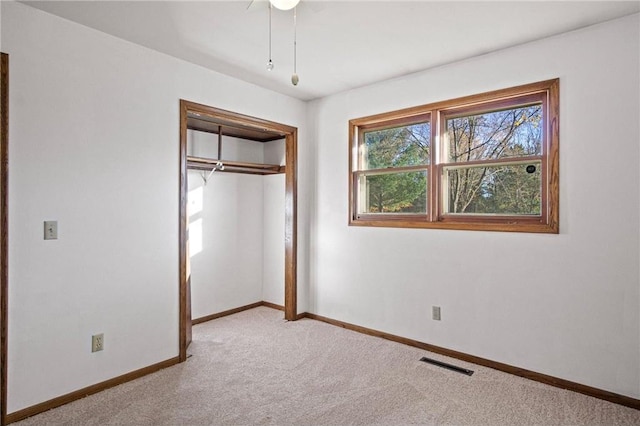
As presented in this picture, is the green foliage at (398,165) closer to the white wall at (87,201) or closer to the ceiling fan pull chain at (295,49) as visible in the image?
the ceiling fan pull chain at (295,49)

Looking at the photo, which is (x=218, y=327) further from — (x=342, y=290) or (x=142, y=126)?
(x=142, y=126)

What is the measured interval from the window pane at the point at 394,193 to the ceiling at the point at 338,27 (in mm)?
1005

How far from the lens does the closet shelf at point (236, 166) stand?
12.9 feet

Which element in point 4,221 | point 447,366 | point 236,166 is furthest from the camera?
point 236,166

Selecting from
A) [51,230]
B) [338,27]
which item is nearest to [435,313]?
[338,27]

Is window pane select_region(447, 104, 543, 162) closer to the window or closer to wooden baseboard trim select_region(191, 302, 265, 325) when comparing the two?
the window

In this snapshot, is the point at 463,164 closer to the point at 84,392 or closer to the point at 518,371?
the point at 518,371

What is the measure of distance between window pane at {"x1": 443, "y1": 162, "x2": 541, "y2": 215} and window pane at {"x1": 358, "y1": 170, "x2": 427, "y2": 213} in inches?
9.8

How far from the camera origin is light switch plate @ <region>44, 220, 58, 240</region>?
93.6 inches

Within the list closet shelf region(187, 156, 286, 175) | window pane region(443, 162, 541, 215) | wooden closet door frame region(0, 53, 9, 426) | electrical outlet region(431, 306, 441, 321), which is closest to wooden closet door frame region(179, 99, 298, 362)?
closet shelf region(187, 156, 286, 175)

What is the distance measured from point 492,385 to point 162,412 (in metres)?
2.23

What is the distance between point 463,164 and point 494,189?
1.06 ft

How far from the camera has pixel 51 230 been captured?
2.40 metres

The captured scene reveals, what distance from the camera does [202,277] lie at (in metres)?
4.31
